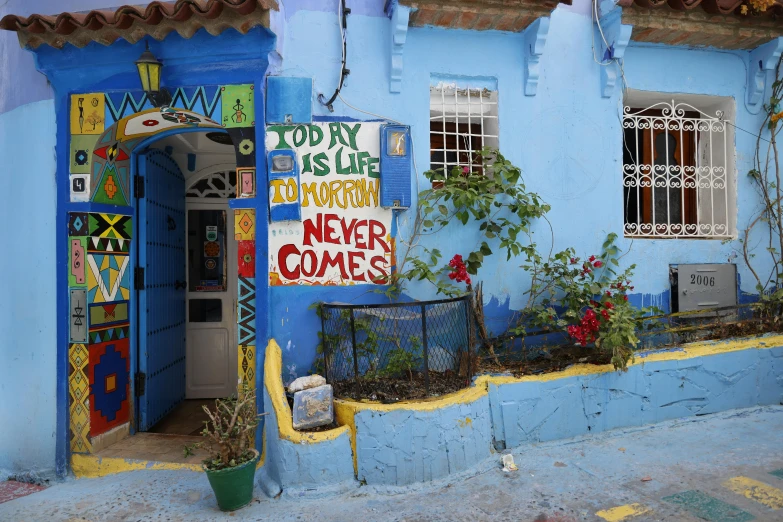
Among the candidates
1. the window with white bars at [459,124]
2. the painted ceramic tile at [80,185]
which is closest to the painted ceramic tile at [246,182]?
the painted ceramic tile at [80,185]

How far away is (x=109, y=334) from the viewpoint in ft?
15.8

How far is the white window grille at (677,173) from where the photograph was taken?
17.7 ft

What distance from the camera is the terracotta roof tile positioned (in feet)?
13.0

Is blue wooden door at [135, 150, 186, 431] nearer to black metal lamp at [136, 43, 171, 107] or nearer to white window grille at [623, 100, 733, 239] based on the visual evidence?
black metal lamp at [136, 43, 171, 107]

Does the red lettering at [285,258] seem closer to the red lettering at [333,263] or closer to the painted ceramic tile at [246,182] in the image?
the red lettering at [333,263]

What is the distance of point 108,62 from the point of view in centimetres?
449

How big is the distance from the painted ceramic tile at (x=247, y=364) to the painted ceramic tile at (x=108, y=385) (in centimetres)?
137

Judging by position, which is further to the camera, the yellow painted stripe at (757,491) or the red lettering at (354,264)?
the red lettering at (354,264)

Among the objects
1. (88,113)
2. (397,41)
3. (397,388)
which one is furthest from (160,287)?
(397,41)

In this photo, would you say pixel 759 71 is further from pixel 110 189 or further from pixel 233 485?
pixel 110 189

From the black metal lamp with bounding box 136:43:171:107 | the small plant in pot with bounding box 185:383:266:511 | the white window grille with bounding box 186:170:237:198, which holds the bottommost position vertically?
the small plant in pot with bounding box 185:383:266:511

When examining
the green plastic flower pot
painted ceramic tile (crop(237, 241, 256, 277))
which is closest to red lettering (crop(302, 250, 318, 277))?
painted ceramic tile (crop(237, 241, 256, 277))

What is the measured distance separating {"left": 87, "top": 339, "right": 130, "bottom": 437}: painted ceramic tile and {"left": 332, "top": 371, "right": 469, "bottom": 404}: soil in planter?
2242mm

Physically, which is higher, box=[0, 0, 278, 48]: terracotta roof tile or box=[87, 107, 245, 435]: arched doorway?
box=[0, 0, 278, 48]: terracotta roof tile
